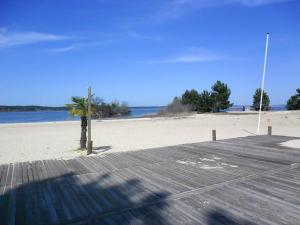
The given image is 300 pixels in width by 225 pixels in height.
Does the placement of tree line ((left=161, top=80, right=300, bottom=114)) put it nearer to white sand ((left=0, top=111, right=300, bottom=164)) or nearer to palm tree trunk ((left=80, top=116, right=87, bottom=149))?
white sand ((left=0, top=111, right=300, bottom=164))

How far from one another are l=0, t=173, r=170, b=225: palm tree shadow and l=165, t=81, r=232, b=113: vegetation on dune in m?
42.9

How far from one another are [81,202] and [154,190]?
131 centimetres

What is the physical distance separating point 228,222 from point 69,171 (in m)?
4.06

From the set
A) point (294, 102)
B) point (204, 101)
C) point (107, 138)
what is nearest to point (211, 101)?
point (204, 101)

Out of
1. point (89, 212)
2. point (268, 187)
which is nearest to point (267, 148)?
point (268, 187)

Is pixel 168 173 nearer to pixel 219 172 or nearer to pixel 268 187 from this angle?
pixel 219 172

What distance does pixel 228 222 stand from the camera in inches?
135

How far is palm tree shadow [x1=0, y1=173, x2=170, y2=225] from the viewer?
11.8 ft

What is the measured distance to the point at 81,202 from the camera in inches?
165

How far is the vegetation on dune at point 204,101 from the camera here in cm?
4922

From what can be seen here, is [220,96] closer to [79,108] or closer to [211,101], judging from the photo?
[211,101]

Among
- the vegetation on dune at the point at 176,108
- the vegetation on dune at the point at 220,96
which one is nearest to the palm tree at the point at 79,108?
the vegetation on dune at the point at 176,108

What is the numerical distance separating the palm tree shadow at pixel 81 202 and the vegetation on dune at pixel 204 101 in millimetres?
42933

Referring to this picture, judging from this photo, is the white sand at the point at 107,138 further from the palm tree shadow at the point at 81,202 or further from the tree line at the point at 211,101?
the tree line at the point at 211,101
